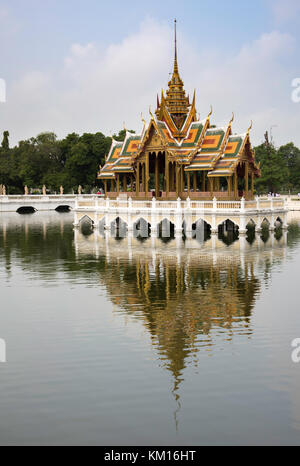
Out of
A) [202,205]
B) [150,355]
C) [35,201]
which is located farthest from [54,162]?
[150,355]

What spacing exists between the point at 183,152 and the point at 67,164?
50.7 meters

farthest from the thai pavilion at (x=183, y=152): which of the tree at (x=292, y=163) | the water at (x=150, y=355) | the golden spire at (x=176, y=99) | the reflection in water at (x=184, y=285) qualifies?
the tree at (x=292, y=163)

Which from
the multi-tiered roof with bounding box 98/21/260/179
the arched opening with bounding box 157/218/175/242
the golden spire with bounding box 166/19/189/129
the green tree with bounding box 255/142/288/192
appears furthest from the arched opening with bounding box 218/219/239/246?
the green tree with bounding box 255/142/288/192

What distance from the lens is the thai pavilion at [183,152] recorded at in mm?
40250

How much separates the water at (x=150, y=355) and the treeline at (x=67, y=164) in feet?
206

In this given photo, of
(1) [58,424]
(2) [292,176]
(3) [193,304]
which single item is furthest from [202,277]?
(2) [292,176]

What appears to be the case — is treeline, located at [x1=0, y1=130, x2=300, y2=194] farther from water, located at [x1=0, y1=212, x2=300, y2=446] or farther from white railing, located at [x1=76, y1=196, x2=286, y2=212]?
water, located at [x1=0, y1=212, x2=300, y2=446]

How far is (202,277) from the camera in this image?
2114cm

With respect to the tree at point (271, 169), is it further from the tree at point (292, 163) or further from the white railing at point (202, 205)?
the white railing at point (202, 205)

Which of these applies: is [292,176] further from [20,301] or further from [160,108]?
[20,301]

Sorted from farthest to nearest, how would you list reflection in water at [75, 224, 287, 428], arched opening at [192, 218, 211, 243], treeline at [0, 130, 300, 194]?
treeline at [0, 130, 300, 194], arched opening at [192, 218, 211, 243], reflection in water at [75, 224, 287, 428]

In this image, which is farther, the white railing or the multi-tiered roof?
the multi-tiered roof

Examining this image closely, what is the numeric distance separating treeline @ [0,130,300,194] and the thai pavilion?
3747 cm

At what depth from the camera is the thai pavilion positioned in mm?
40250
